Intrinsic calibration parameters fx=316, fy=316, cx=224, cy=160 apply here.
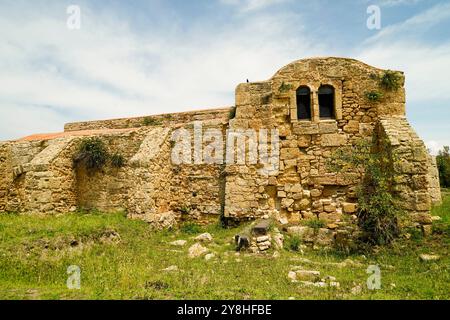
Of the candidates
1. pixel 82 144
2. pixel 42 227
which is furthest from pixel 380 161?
pixel 82 144

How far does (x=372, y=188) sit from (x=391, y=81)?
3.27 m

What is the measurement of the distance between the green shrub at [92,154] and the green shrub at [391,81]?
378 inches

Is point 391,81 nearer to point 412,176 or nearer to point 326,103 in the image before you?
point 326,103

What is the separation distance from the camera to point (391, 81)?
949 centimetres

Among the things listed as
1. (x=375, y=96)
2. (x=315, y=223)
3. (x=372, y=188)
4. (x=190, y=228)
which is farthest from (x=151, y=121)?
(x=372, y=188)

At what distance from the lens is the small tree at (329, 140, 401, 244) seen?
25.5 ft

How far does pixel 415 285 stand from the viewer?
544 cm

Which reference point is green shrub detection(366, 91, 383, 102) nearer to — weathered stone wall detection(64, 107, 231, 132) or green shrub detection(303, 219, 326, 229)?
green shrub detection(303, 219, 326, 229)

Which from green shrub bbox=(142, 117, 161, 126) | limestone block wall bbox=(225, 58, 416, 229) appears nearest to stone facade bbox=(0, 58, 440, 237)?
limestone block wall bbox=(225, 58, 416, 229)

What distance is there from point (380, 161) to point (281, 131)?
301cm

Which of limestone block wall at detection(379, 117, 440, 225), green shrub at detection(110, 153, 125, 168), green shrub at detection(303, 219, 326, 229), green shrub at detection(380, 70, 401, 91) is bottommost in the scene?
green shrub at detection(303, 219, 326, 229)

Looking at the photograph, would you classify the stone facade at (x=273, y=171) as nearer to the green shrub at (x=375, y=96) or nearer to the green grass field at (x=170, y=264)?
the green shrub at (x=375, y=96)

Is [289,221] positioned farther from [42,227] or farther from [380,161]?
[42,227]

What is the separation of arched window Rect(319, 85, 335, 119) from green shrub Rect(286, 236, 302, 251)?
158 inches
